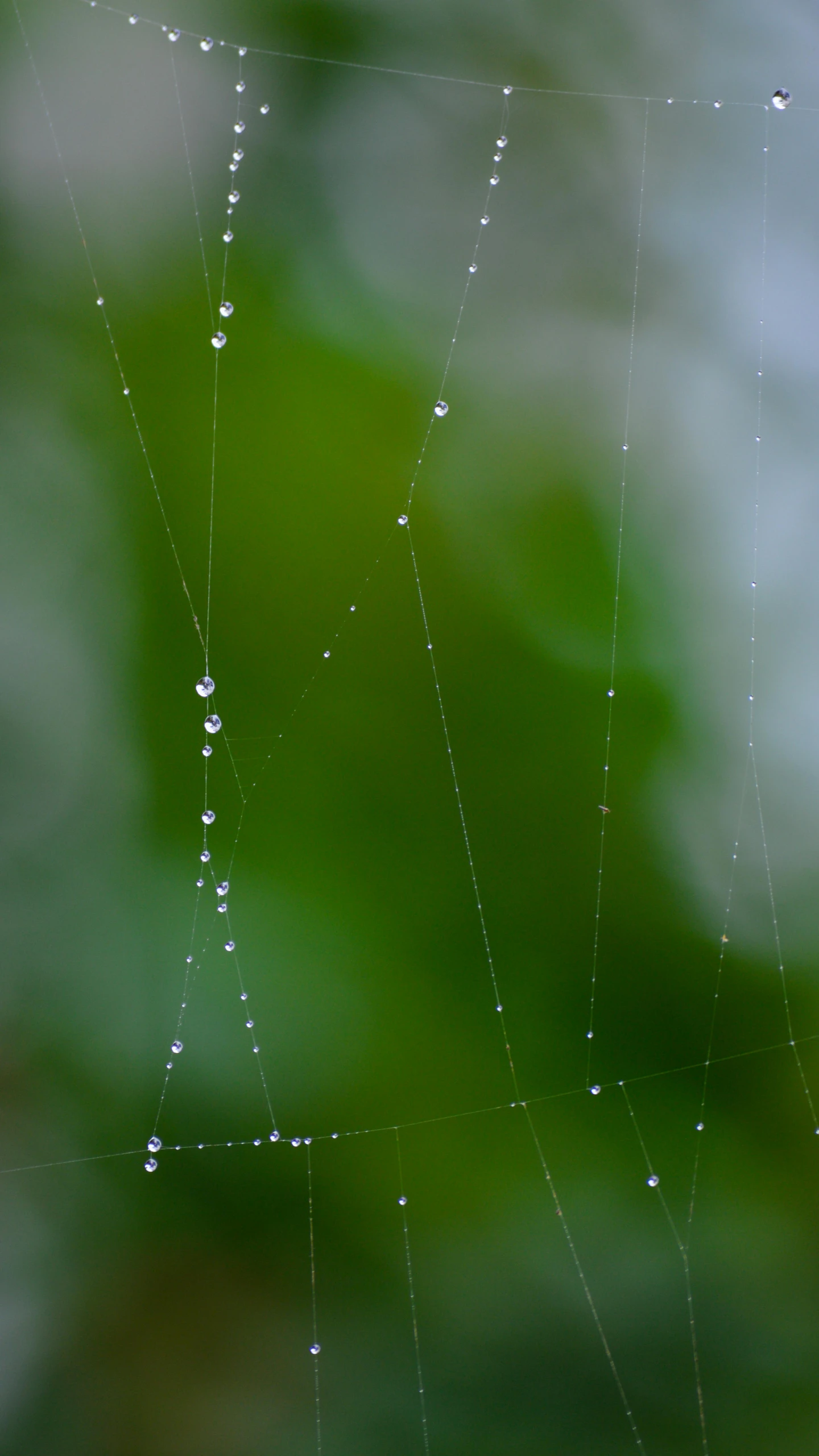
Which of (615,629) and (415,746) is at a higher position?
(615,629)

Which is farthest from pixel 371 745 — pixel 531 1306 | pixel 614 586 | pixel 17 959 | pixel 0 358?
pixel 531 1306

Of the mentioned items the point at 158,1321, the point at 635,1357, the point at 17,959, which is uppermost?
the point at 17,959

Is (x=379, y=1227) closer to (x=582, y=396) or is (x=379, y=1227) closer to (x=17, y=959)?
(x=17, y=959)

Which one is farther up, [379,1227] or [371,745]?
[371,745]

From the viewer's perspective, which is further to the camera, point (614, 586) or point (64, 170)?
point (614, 586)
